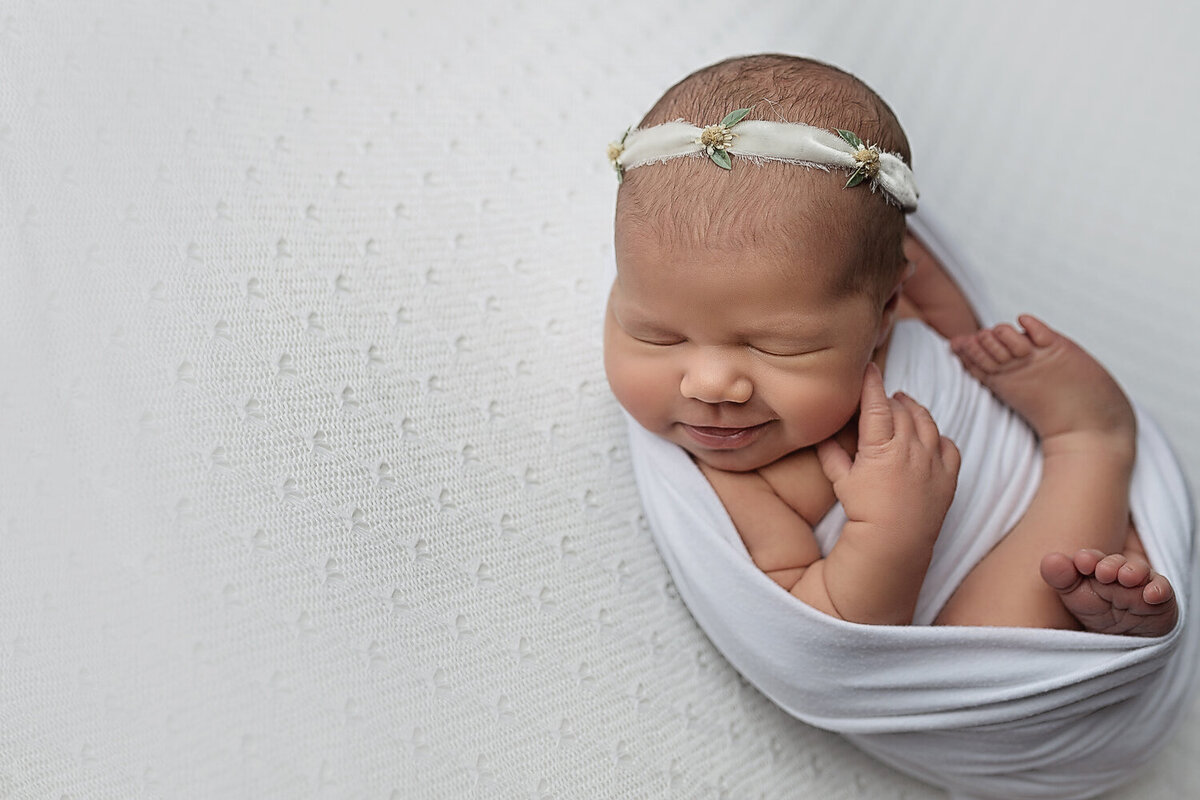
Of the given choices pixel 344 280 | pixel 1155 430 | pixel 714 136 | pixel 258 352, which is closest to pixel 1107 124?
pixel 1155 430

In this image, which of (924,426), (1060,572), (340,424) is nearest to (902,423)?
(924,426)

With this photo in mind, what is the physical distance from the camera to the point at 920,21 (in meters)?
1.80

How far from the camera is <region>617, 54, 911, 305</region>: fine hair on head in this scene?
108 centimetres

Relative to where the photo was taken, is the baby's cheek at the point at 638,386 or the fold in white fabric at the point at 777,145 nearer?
the fold in white fabric at the point at 777,145

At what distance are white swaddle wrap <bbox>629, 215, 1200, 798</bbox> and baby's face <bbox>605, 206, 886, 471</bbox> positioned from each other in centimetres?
10

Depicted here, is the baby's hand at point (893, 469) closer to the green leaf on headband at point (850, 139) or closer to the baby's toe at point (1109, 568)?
the baby's toe at point (1109, 568)

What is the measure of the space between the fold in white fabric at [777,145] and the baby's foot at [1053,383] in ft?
1.20

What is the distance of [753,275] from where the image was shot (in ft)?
3.54

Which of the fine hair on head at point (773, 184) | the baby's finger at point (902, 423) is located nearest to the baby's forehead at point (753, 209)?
the fine hair on head at point (773, 184)

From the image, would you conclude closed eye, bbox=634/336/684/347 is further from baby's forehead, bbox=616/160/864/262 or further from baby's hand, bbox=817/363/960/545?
baby's hand, bbox=817/363/960/545

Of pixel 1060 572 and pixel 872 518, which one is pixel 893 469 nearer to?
pixel 872 518

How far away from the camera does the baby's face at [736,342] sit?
109 cm

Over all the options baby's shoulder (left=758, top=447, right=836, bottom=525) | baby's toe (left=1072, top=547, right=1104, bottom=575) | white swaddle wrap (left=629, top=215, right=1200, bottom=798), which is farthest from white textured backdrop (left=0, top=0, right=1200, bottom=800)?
baby's toe (left=1072, top=547, right=1104, bottom=575)

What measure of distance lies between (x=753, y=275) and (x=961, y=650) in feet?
1.73
